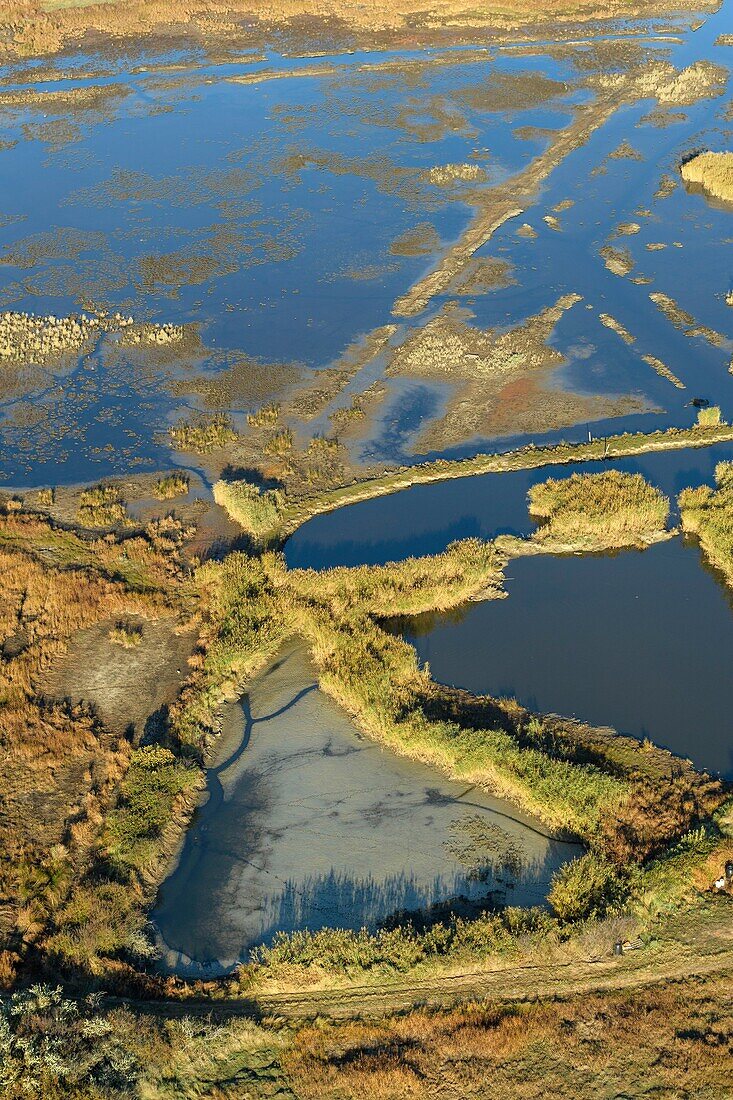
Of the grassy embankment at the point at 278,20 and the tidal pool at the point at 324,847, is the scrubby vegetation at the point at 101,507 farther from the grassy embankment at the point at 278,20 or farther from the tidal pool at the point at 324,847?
the grassy embankment at the point at 278,20

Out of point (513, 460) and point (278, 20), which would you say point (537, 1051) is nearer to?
point (513, 460)

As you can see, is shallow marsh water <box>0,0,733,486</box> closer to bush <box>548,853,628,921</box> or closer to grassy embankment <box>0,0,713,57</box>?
grassy embankment <box>0,0,713,57</box>

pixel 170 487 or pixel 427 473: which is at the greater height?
pixel 427 473

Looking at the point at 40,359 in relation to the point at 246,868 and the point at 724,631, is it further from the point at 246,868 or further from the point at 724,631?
the point at 724,631

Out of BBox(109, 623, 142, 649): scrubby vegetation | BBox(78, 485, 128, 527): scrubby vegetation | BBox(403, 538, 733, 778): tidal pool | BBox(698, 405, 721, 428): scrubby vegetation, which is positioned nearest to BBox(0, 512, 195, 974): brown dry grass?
BBox(109, 623, 142, 649): scrubby vegetation

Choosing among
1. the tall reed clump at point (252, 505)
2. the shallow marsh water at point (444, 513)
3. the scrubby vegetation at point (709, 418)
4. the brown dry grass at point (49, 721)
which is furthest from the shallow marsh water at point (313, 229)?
the brown dry grass at point (49, 721)


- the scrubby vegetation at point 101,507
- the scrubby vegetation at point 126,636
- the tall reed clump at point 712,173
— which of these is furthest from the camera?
the tall reed clump at point 712,173

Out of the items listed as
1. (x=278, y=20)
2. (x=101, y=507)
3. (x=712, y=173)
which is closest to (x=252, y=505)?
(x=101, y=507)
